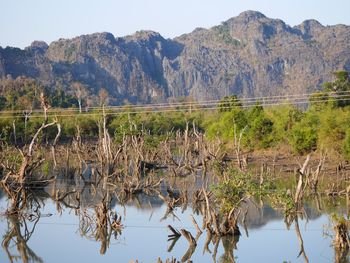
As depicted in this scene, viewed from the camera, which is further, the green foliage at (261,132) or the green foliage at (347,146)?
the green foliage at (261,132)

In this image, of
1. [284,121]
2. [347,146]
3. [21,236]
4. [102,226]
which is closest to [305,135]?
[284,121]

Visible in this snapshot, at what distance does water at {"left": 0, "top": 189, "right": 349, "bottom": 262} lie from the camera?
15.1 meters

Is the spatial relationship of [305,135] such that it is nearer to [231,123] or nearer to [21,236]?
[231,123]

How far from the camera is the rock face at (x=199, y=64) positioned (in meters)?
171

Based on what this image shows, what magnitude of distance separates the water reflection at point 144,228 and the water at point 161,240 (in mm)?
22

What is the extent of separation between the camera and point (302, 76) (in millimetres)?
176250

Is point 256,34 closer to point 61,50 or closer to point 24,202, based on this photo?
point 61,50

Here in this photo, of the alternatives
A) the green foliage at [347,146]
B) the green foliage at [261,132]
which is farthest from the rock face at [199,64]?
the green foliage at [347,146]

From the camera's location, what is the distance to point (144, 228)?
60.3 feet

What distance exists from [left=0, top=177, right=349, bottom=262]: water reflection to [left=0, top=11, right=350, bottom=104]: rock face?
452 feet

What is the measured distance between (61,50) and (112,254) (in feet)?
541

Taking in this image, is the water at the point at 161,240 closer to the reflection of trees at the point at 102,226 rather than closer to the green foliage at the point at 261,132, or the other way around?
the reflection of trees at the point at 102,226

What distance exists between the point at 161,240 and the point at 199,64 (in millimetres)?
173489

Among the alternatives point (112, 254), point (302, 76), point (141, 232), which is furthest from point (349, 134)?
point (302, 76)
